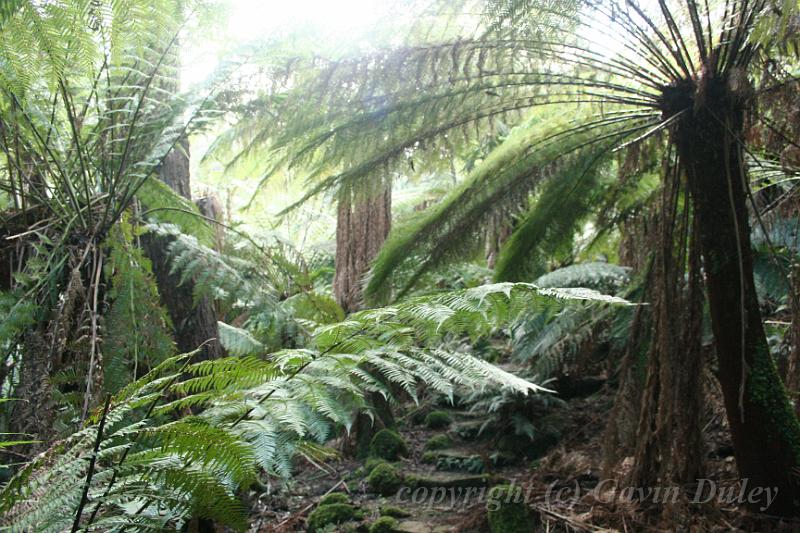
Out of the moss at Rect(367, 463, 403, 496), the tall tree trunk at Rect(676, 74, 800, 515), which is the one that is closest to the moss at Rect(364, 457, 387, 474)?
the moss at Rect(367, 463, 403, 496)

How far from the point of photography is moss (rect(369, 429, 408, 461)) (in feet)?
11.1

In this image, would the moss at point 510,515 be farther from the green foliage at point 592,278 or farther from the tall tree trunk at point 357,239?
the tall tree trunk at point 357,239

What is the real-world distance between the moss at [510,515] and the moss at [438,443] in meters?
1.09

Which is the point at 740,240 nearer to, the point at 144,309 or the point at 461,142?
the point at 461,142

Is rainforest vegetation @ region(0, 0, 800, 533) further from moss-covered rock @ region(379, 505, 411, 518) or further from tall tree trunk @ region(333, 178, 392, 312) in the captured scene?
tall tree trunk @ region(333, 178, 392, 312)

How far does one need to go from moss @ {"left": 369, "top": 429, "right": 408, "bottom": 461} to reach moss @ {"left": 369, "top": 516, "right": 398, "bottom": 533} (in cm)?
80

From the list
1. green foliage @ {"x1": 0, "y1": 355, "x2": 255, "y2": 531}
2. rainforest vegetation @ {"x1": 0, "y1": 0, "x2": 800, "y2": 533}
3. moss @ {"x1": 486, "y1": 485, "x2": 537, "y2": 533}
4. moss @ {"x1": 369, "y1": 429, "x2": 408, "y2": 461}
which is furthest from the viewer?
moss @ {"x1": 369, "y1": 429, "x2": 408, "y2": 461}

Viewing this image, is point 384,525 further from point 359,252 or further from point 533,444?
point 359,252

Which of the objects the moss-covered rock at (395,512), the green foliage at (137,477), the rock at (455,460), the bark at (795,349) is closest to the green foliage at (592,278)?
the rock at (455,460)

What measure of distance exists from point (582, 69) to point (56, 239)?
2016 millimetres

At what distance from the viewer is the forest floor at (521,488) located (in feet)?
7.00

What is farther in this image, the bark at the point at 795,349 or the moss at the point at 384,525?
the moss at the point at 384,525

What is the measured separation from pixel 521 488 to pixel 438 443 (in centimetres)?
96

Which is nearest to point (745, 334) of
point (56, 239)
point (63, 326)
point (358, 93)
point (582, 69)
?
point (582, 69)
